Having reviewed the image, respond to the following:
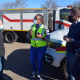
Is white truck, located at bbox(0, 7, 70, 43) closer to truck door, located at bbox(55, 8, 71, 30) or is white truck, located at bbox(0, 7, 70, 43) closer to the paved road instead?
truck door, located at bbox(55, 8, 71, 30)

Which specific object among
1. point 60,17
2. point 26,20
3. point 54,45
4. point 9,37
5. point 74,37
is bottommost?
point 9,37

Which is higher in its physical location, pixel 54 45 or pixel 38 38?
pixel 38 38

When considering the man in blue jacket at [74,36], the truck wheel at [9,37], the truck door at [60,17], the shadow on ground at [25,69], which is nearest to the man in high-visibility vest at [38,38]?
the shadow on ground at [25,69]

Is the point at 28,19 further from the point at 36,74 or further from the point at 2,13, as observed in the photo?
the point at 36,74

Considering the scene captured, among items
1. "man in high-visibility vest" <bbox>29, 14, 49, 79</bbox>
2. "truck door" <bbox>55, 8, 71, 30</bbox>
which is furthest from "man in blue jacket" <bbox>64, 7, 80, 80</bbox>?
"truck door" <bbox>55, 8, 71, 30</bbox>

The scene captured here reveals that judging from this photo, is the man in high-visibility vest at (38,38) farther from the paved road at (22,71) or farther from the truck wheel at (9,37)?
the truck wheel at (9,37)

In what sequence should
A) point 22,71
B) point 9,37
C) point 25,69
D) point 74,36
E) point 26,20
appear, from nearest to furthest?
point 74,36 < point 22,71 < point 25,69 < point 26,20 < point 9,37

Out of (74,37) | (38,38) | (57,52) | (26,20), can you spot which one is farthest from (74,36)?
(26,20)

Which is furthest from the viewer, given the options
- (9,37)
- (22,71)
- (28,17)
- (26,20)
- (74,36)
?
(9,37)

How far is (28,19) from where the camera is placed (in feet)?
27.1

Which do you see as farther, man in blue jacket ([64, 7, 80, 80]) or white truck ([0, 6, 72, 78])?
white truck ([0, 6, 72, 78])

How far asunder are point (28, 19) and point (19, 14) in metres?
0.66

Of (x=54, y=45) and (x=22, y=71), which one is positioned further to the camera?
(x=22, y=71)

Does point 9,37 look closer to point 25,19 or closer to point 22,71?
point 25,19
